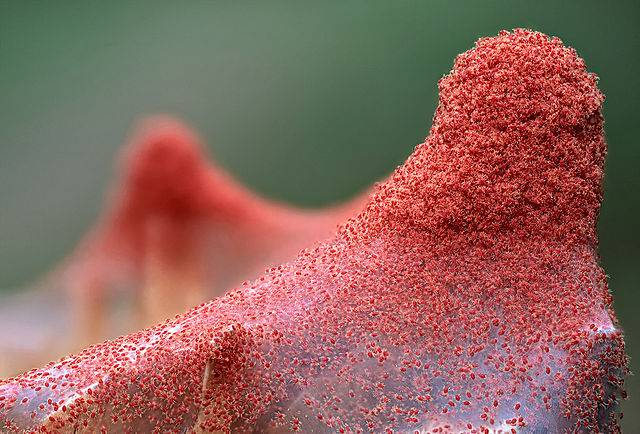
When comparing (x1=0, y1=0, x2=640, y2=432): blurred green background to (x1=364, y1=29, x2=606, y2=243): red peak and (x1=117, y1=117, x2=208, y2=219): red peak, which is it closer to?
(x1=117, y1=117, x2=208, y2=219): red peak

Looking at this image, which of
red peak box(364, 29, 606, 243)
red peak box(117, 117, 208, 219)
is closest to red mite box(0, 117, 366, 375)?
red peak box(117, 117, 208, 219)

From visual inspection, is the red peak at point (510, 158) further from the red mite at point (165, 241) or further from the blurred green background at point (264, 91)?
the red mite at point (165, 241)

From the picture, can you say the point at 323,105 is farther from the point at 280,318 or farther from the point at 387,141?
the point at 280,318

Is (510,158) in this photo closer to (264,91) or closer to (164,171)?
(264,91)

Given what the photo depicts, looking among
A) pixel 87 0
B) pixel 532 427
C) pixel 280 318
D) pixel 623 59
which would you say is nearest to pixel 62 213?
pixel 87 0

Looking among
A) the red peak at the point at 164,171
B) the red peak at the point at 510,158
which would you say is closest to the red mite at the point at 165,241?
the red peak at the point at 164,171

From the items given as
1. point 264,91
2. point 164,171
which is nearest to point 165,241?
point 164,171
